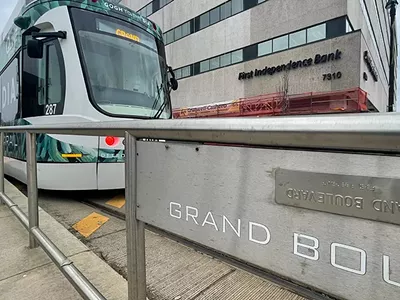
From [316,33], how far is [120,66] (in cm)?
1695

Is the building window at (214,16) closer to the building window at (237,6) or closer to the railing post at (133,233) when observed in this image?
the building window at (237,6)

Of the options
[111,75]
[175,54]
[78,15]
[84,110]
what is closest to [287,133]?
[84,110]

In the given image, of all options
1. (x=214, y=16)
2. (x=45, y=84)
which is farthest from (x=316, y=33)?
(x=45, y=84)

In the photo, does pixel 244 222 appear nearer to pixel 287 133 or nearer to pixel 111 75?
pixel 287 133

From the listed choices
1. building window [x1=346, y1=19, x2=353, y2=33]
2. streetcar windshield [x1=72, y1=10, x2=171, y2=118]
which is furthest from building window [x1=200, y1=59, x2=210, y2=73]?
streetcar windshield [x1=72, y1=10, x2=171, y2=118]

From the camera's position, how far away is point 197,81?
25438 millimetres

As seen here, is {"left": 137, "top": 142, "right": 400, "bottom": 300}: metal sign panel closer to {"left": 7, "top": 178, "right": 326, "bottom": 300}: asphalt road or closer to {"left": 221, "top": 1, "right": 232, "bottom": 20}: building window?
{"left": 7, "top": 178, "right": 326, "bottom": 300}: asphalt road

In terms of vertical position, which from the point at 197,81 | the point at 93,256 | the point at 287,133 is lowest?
the point at 93,256

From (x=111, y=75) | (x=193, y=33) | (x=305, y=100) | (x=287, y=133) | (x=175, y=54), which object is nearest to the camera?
(x=287, y=133)

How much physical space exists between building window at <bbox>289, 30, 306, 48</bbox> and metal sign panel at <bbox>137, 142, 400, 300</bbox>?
784 inches

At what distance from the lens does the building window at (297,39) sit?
730 inches

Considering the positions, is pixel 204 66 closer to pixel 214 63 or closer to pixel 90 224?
pixel 214 63

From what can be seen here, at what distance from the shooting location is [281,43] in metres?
19.7

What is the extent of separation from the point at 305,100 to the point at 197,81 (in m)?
10.7
